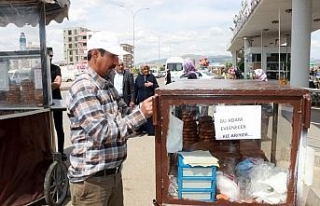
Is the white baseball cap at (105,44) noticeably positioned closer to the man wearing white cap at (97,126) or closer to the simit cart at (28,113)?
the man wearing white cap at (97,126)

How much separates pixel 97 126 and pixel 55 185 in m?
2.61

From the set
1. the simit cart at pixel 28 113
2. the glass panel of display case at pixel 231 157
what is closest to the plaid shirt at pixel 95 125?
the glass panel of display case at pixel 231 157

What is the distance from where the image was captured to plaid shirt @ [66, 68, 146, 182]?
219cm

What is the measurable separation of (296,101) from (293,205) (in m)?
0.52

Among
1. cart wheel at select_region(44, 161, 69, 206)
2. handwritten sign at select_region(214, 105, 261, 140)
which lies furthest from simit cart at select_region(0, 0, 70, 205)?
handwritten sign at select_region(214, 105, 261, 140)

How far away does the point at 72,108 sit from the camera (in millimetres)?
2311

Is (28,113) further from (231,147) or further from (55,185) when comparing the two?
(231,147)

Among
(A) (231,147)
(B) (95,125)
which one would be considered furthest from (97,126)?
(A) (231,147)

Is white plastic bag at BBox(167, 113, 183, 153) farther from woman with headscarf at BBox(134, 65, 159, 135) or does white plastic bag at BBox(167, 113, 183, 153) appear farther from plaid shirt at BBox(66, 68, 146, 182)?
woman with headscarf at BBox(134, 65, 159, 135)

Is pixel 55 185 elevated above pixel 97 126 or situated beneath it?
situated beneath

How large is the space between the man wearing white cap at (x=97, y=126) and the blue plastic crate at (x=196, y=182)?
0.36m

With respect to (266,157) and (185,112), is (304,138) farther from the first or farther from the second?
(185,112)

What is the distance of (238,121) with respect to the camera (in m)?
1.95

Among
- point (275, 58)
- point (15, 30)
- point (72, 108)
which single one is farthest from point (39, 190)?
point (275, 58)
